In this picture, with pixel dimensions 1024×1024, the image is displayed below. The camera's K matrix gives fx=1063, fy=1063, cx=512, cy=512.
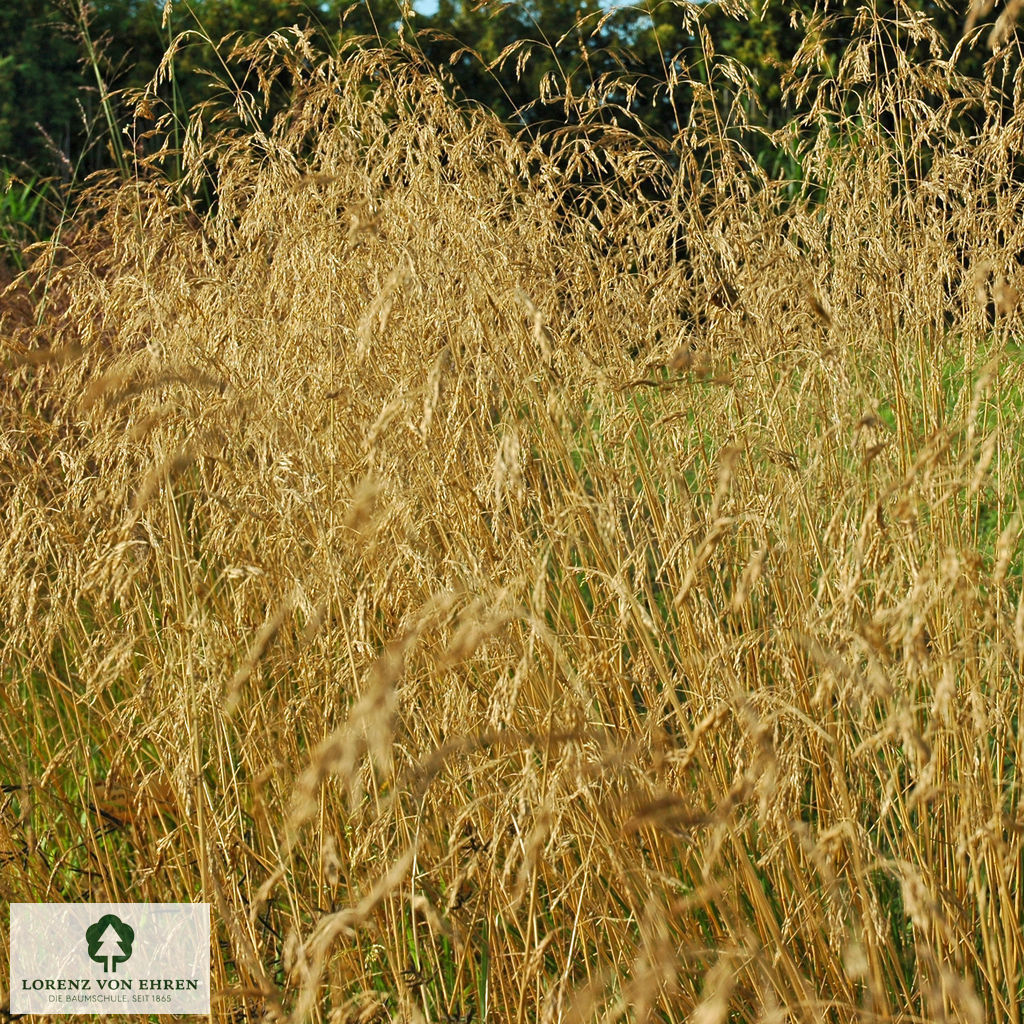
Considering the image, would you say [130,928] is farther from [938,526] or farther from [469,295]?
[938,526]

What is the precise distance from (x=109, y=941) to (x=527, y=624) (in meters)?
0.78

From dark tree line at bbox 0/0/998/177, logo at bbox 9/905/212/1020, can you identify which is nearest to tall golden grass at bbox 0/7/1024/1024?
logo at bbox 9/905/212/1020

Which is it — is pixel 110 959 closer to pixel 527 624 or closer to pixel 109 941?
pixel 109 941

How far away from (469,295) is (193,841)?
95cm

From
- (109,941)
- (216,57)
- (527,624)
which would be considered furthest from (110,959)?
(216,57)

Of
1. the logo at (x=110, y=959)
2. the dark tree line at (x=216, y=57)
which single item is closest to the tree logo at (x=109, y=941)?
the logo at (x=110, y=959)

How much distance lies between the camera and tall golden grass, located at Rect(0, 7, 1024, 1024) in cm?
111

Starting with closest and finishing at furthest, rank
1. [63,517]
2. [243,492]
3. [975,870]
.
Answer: [975,870]
[243,492]
[63,517]

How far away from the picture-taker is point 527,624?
63.6 inches

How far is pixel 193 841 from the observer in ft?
5.11

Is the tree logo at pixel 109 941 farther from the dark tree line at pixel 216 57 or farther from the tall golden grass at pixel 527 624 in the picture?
the dark tree line at pixel 216 57

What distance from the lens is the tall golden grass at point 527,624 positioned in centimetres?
111

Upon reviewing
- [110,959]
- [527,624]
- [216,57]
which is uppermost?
[216,57]

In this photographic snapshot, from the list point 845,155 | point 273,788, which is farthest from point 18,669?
point 845,155
